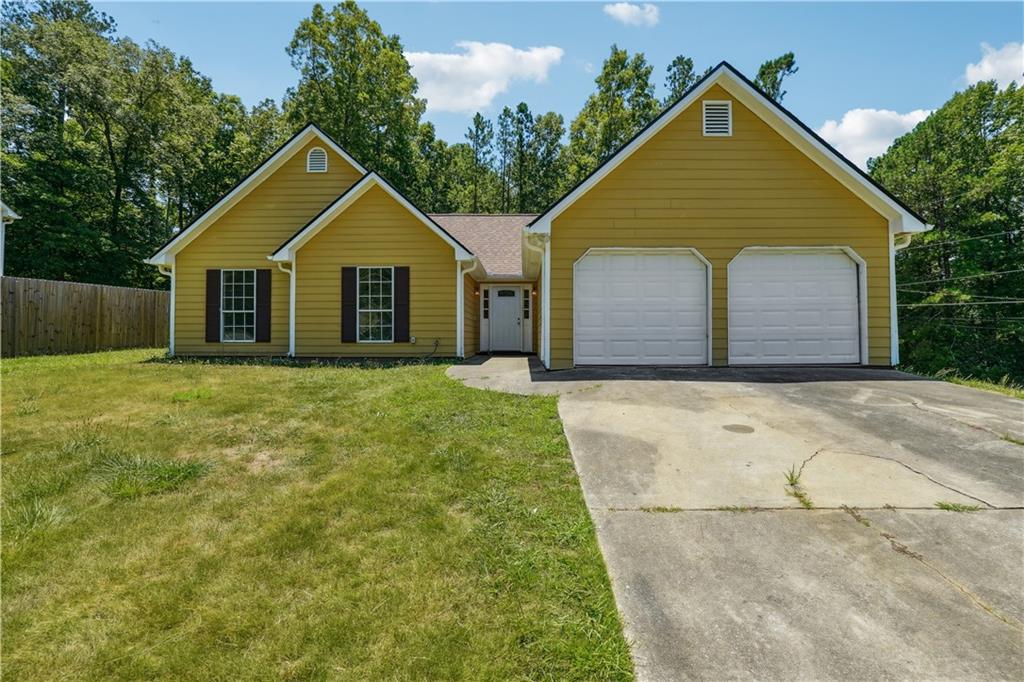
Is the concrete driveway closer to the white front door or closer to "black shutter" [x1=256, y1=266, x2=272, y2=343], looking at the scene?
the white front door

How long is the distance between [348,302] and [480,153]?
1168 inches

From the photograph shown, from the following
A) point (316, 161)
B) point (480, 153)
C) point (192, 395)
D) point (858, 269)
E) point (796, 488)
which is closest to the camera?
point (796, 488)

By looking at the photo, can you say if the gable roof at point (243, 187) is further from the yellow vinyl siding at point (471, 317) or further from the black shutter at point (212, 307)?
the yellow vinyl siding at point (471, 317)

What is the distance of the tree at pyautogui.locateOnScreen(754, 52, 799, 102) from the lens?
26000 mm

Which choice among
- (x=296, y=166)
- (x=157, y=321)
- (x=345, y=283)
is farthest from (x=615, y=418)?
(x=157, y=321)

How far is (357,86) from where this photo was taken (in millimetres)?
26234

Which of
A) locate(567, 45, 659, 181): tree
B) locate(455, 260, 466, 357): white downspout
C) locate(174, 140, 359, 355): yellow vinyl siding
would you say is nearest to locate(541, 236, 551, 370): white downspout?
locate(455, 260, 466, 357): white downspout

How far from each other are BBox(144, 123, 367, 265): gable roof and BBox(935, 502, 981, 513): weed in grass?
42.8ft

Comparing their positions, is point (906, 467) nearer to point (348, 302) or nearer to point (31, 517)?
point (31, 517)

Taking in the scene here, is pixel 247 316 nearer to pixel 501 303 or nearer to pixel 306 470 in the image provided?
pixel 501 303

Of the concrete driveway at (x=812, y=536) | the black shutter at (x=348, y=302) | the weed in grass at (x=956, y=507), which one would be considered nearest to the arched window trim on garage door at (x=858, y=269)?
the concrete driveway at (x=812, y=536)

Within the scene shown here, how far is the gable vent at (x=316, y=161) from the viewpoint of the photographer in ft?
42.2

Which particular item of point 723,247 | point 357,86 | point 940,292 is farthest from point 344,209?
point 940,292

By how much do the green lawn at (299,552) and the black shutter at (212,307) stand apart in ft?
24.1
